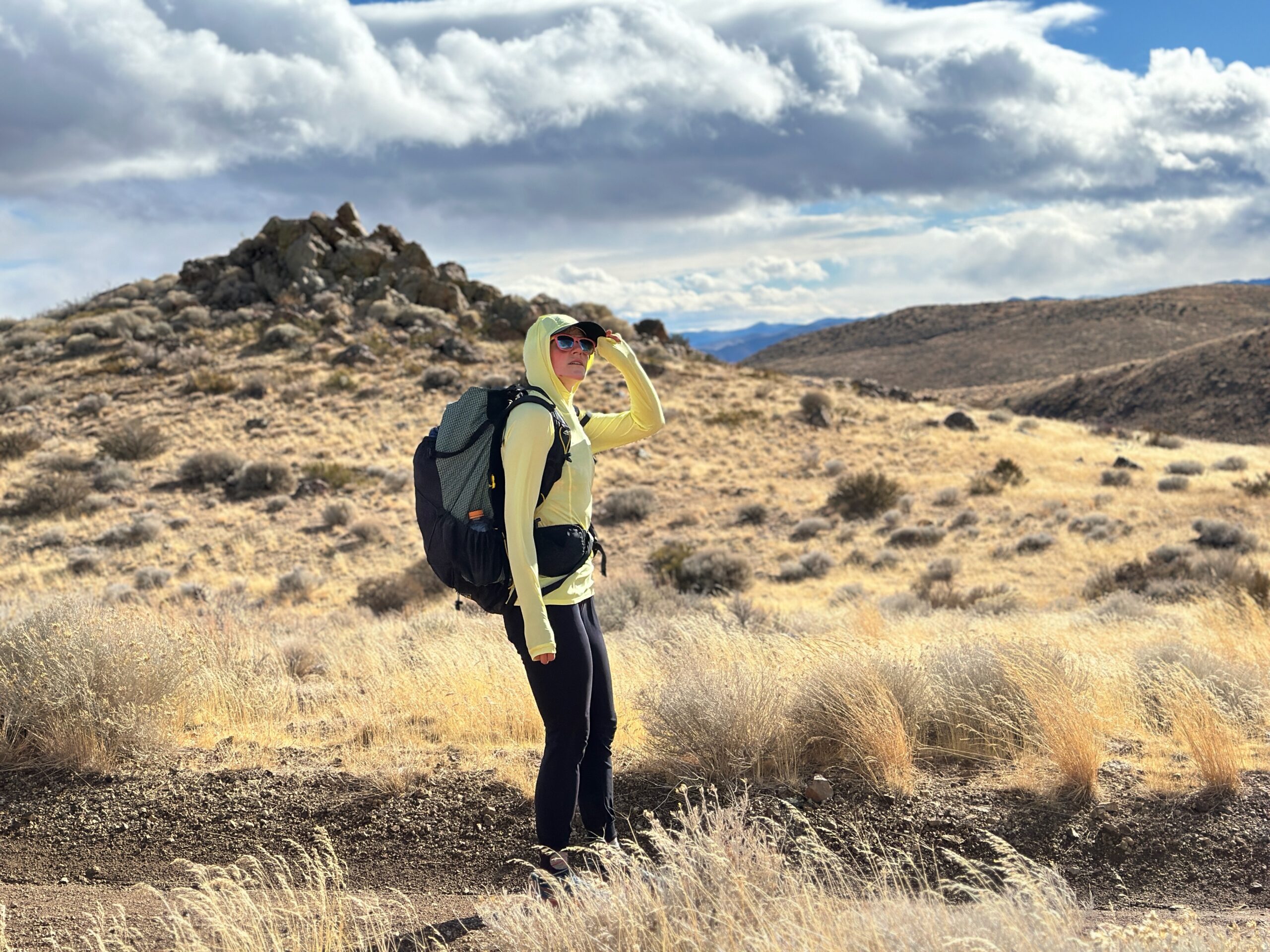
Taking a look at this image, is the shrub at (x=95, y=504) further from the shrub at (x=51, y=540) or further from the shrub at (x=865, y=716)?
the shrub at (x=865, y=716)

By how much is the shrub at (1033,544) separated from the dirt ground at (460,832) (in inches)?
515

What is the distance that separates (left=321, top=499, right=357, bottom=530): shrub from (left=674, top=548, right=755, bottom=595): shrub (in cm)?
733

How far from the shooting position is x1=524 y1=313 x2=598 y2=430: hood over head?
3066 millimetres

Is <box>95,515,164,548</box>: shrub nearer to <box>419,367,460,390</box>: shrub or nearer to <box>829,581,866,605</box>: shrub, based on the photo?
<box>419,367,460,390</box>: shrub

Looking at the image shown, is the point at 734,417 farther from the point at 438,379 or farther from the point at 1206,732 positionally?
the point at 1206,732

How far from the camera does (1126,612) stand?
30.6ft

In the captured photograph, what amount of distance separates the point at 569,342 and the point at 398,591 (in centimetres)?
1147

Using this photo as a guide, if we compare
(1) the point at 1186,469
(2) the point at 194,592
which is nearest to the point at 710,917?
(2) the point at 194,592

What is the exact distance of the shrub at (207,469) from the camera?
20.4m

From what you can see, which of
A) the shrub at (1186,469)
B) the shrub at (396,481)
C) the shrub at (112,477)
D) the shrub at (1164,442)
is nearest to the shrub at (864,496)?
the shrub at (1186,469)

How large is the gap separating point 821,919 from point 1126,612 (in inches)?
331

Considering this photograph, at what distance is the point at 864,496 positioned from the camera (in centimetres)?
1983

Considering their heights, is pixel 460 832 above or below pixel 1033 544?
above

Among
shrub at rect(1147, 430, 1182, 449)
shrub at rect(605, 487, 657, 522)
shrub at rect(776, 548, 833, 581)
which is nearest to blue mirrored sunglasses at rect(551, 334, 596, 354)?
shrub at rect(776, 548, 833, 581)
